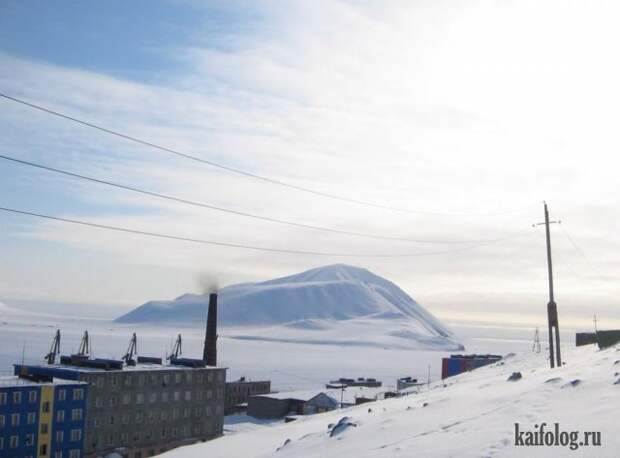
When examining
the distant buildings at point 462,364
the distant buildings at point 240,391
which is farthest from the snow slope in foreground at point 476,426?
the distant buildings at point 462,364

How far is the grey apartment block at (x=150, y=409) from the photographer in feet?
184

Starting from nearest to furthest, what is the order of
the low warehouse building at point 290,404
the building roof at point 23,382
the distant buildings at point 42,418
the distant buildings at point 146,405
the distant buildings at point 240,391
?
the distant buildings at point 42,418, the building roof at point 23,382, the distant buildings at point 146,405, the low warehouse building at point 290,404, the distant buildings at point 240,391

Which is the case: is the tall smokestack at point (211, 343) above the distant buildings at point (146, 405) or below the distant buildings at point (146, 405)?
above

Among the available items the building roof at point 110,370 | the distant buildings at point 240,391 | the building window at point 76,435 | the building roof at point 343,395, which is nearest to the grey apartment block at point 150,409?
the building roof at point 110,370

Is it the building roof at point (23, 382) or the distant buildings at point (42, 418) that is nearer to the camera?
the distant buildings at point (42, 418)

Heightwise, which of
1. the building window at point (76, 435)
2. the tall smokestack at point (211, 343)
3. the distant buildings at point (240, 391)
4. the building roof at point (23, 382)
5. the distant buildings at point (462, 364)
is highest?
the tall smokestack at point (211, 343)

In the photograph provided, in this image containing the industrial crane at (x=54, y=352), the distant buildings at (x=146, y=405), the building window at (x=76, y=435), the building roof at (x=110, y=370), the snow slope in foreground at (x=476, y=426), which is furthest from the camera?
the industrial crane at (x=54, y=352)

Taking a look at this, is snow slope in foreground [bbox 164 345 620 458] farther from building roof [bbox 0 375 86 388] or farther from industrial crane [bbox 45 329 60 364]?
industrial crane [bbox 45 329 60 364]

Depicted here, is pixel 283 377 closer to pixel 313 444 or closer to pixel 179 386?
pixel 179 386

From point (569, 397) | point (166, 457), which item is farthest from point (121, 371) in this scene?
point (569, 397)

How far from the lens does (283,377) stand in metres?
136

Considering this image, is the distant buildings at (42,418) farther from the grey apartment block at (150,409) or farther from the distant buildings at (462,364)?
the distant buildings at (462,364)

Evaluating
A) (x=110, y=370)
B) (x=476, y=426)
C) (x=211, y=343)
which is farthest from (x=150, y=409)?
(x=476, y=426)

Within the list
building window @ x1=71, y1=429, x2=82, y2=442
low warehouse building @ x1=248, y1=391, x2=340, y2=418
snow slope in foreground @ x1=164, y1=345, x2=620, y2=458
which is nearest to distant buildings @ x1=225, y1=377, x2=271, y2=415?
low warehouse building @ x1=248, y1=391, x2=340, y2=418
